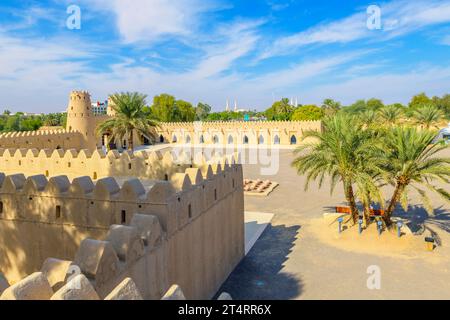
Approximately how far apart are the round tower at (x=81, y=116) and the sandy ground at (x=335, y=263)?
77.9 feet

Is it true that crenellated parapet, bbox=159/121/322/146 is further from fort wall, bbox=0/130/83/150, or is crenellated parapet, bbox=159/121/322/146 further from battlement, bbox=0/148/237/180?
battlement, bbox=0/148/237/180

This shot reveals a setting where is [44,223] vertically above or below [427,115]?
below

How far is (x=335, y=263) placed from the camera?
11.9 meters

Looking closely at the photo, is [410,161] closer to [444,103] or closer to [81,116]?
[81,116]

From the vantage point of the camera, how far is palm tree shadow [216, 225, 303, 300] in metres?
10.1

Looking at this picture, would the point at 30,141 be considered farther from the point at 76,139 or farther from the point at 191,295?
the point at 191,295

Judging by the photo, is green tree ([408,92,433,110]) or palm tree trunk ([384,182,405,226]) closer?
palm tree trunk ([384,182,405,226])

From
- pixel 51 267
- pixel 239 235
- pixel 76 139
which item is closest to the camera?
pixel 51 267

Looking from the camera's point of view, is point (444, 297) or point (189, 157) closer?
point (444, 297)

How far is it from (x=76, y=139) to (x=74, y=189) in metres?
26.8

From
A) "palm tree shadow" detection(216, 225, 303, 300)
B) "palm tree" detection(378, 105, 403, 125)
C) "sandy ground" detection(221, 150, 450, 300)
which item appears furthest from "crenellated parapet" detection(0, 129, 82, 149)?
"palm tree" detection(378, 105, 403, 125)

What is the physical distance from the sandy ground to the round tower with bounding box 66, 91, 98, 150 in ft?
77.9
